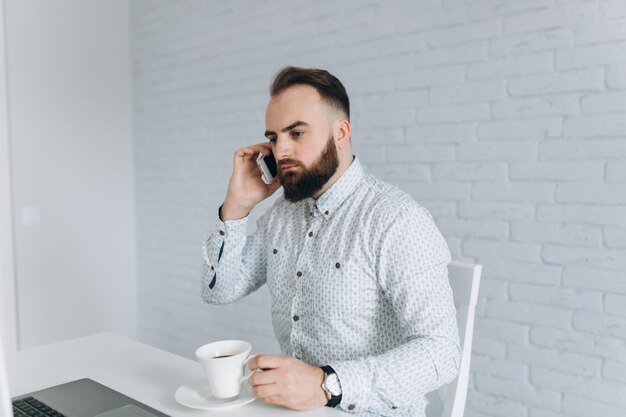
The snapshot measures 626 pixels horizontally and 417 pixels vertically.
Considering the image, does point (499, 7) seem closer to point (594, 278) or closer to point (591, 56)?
point (591, 56)

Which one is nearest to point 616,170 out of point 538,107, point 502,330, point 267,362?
point 538,107

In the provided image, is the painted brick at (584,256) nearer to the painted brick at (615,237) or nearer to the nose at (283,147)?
the painted brick at (615,237)

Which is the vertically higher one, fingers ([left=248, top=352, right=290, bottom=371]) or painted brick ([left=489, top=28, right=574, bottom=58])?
painted brick ([left=489, top=28, right=574, bottom=58])

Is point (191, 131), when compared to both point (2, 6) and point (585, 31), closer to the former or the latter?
point (2, 6)

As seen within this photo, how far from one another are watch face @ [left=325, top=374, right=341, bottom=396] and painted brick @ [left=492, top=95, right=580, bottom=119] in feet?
3.80

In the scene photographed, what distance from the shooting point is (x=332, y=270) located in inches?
51.6

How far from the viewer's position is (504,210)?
73.2 inches

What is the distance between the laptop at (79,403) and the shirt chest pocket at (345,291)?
45 cm

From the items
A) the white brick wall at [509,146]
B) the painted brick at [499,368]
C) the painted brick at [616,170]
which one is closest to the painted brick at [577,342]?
the white brick wall at [509,146]

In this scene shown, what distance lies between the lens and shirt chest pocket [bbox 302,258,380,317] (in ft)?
4.21

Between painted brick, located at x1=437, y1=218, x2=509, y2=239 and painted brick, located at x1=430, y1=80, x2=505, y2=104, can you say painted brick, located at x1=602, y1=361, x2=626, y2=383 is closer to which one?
painted brick, located at x1=437, y1=218, x2=509, y2=239

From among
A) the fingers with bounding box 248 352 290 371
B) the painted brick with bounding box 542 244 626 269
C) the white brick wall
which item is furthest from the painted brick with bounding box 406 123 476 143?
the fingers with bounding box 248 352 290 371

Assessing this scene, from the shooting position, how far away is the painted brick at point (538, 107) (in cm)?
170

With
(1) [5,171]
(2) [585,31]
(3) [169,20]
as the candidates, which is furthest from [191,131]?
(2) [585,31]
